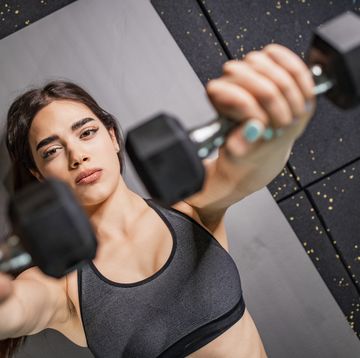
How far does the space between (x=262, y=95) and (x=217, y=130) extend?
61 millimetres

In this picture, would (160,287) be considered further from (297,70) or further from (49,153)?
(297,70)

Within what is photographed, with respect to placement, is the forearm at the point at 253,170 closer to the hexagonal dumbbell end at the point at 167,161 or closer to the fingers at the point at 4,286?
the hexagonal dumbbell end at the point at 167,161

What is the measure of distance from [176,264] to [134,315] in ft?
0.42

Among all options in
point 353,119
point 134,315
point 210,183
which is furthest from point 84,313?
point 353,119

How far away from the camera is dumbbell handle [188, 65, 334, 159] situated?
1.69ft

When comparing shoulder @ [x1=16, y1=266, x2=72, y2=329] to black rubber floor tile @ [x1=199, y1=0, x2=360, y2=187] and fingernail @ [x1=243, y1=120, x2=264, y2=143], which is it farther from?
black rubber floor tile @ [x1=199, y1=0, x2=360, y2=187]

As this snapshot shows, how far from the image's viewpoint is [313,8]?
1.41 metres

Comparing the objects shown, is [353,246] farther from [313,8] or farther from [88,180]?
[88,180]

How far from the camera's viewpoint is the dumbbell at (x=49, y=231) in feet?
1.57

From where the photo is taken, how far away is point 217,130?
0.53 meters

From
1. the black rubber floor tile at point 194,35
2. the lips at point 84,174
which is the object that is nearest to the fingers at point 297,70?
the lips at point 84,174

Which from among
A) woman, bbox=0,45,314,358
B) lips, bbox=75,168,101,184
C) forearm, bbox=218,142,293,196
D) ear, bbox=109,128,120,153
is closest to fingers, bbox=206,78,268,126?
forearm, bbox=218,142,293,196

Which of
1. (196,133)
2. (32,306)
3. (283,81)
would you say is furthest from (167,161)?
(32,306)

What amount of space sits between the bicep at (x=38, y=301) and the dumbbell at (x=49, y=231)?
34cm
